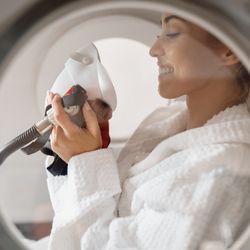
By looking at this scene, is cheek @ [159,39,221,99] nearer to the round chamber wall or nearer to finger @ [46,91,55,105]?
the round chamber wall

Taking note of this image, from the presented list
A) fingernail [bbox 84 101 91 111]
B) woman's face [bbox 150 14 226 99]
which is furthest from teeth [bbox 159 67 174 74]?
fingernail [bbox 84 101 91 111]

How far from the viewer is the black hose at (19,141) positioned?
0.83 meters

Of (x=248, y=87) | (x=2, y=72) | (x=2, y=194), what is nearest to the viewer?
(x=2, y=72)

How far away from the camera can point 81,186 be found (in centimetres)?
85

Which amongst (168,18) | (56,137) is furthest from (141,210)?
(168,18)

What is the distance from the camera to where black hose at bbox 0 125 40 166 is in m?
0.83

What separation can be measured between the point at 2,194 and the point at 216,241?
0.92ft

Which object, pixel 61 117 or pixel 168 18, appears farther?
pixel 61 117

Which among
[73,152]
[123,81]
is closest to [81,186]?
[73,152]

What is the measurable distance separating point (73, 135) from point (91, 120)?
0.04 m

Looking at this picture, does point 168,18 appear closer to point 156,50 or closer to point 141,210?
point 156,50

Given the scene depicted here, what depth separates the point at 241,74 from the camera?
771mm

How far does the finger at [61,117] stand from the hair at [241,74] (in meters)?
0.25

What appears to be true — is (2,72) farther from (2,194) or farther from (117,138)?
(117,138)
